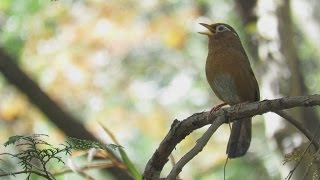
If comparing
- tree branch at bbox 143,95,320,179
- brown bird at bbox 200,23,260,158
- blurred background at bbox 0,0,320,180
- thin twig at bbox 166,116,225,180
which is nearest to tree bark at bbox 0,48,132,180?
brown bird at bbox 200,23,260,158

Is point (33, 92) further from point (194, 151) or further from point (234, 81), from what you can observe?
point (194, 151)

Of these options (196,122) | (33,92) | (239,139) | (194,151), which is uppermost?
(33,92)

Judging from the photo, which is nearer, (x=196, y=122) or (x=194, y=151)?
(x=194, y=151)

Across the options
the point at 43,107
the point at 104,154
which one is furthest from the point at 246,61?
the point at 43,107

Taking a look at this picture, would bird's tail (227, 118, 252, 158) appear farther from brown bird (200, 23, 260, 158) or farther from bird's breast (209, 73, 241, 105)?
bird's breast (209, 73, 241, 105)

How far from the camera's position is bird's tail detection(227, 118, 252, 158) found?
3.38 m

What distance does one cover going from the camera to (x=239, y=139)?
11.6ft

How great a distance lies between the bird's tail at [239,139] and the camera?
3.38m

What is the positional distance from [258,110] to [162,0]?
24.9 feet

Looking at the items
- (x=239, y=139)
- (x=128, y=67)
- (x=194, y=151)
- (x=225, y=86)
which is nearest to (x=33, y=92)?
(x=225, y=86)

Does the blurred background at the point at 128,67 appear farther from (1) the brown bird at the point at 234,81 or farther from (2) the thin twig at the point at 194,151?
(2) the thin twig at the point at 194,151

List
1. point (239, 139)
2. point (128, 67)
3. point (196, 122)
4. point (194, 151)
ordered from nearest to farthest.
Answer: point (194, 151), point (196, 122), point (239, 139), point (128, 67)

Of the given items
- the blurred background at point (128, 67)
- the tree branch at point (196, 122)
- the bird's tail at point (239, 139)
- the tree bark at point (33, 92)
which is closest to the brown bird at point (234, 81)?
the bird's tail at point (239, 139)

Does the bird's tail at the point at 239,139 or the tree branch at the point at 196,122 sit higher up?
the bird's tail at the point at 239,139
